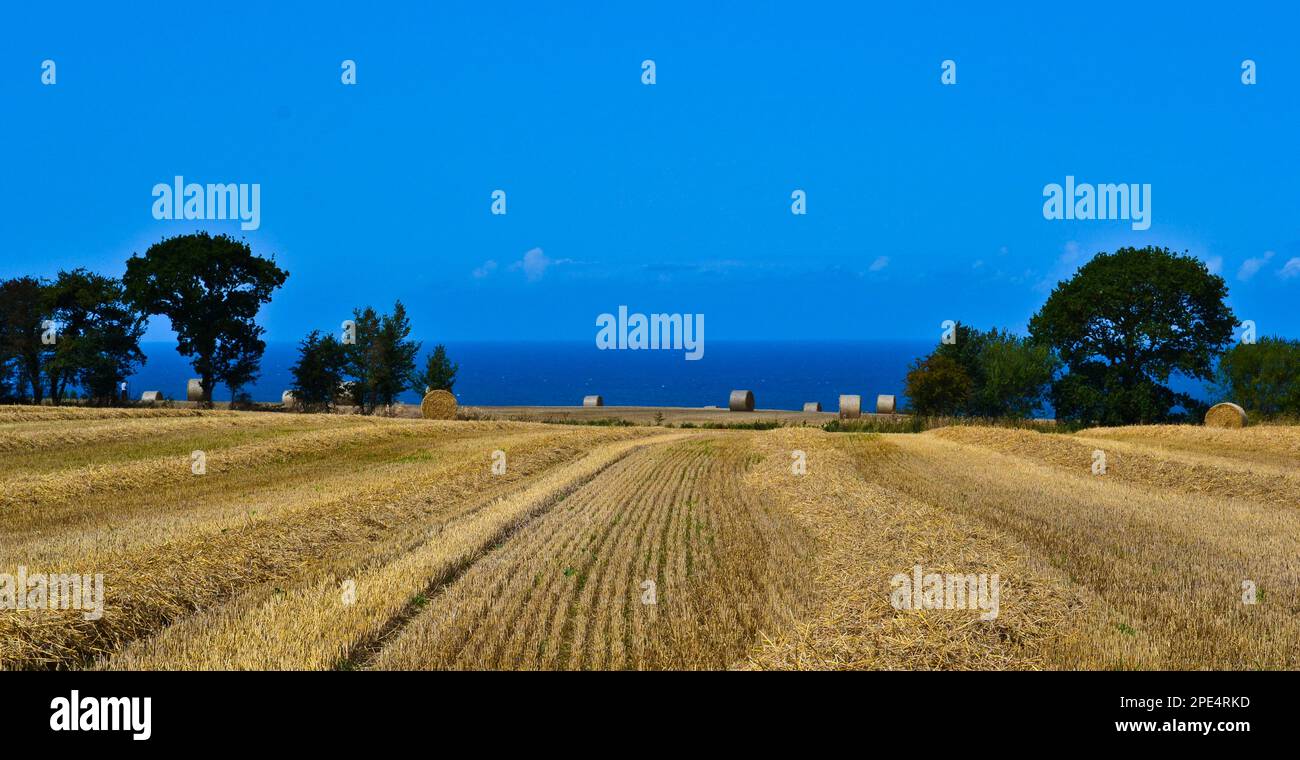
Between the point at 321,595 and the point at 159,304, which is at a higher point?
the point at 159,304

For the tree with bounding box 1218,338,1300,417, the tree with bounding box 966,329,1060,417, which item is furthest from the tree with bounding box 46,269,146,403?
the tree with bounding box 1218,338,1300,417

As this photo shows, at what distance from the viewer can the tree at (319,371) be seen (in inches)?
2559

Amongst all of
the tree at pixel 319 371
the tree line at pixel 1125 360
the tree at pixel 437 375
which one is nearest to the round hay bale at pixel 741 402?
the tree line at pixel 1125 360

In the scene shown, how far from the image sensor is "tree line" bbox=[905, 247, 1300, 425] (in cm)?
5544

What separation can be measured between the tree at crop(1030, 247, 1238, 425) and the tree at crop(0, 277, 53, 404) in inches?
2877

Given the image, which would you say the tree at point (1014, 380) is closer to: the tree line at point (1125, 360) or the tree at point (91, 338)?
the tree line at point (1125, 360)

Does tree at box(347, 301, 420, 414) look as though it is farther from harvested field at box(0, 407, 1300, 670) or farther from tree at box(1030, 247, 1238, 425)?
tree at box(1030, 247, 1238, 425)

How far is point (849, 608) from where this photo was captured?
11430 millimetres

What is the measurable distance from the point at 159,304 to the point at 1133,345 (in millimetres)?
67455

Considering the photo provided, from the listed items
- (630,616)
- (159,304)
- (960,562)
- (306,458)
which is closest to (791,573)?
(960,562)

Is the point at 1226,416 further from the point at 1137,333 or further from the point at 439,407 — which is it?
the point at 439,407
